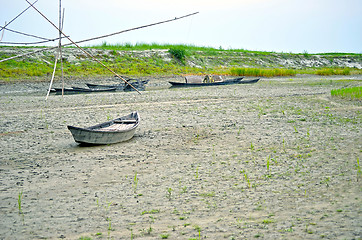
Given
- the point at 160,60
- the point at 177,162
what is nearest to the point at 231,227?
the point at 177,162

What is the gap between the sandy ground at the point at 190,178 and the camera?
5.53 m

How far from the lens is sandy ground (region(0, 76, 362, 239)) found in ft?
18.1

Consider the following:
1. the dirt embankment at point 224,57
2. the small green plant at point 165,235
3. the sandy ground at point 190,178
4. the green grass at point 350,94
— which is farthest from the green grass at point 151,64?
the small green plant at point 165,235

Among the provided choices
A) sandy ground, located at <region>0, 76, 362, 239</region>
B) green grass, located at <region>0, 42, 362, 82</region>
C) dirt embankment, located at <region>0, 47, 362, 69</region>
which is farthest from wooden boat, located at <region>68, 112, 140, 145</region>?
dirt embankment, located at <region>0, 47, 362, 69</region>

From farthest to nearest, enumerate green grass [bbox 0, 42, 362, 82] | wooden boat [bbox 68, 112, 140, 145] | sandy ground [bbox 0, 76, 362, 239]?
green grass [bbox 0, 42, 362, 82], wooden boat [bbox 68, 112, 140, 145], sandy ground [bbox 0, 76, 362, 239]

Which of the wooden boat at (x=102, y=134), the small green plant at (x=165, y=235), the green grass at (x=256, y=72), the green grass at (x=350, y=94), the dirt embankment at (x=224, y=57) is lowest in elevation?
the small green plant at (x=165, y=235)

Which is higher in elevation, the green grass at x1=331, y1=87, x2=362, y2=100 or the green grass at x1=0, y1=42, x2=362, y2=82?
the green grass at x1=0, y1=42, x2=362, y2=82

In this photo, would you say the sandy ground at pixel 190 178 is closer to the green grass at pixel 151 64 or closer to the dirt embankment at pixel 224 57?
the green grass at pixel 151 64

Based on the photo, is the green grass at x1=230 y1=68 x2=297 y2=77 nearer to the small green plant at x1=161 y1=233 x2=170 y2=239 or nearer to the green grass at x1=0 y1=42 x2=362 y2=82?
the green grass at x1=0 y1=42 x2=362 y2=82

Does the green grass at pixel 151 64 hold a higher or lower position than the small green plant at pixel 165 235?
higher

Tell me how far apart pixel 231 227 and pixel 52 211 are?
8.73 feet

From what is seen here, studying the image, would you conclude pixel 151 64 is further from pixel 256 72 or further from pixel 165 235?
pixel 165 235

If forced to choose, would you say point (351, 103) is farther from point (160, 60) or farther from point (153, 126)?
point (160, 60)

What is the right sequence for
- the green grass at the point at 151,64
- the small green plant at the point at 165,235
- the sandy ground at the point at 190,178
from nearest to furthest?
the small green plant at the point at 165,235 < the sandy ground at the point at 190,178 < the green grass at the point at 151,64
